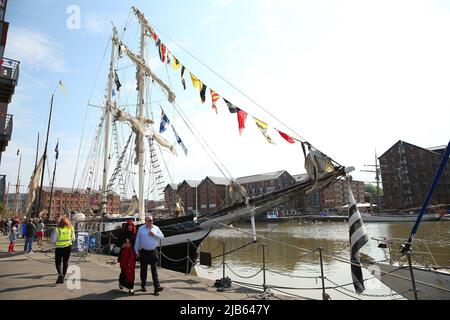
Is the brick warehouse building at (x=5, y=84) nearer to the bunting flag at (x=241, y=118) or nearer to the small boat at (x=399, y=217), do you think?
the bunting flag at (x=241, y=118)

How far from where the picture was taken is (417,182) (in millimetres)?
80562

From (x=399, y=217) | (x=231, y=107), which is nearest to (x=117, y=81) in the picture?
(x=231, y=107)

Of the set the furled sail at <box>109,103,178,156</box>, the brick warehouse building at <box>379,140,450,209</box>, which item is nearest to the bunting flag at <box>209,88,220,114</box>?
the furled sail at <box>109,103,178,156</box>

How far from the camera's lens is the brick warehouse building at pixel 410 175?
77.4 metres

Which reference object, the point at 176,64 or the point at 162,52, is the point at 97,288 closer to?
the point at 176,64

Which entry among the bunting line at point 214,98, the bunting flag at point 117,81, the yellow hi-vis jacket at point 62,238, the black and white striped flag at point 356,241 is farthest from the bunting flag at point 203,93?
the bunting flag at point 117,81

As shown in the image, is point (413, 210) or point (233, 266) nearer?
point (233, 266)

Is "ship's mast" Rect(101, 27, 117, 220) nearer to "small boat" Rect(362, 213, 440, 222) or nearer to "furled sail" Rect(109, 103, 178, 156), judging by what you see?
"furled sail" Rect(109, 103, 178, 156)

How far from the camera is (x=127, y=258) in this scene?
6730mm

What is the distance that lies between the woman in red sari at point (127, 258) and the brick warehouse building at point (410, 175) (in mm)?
87706

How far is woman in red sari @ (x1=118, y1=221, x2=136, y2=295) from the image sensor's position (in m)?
6.43
